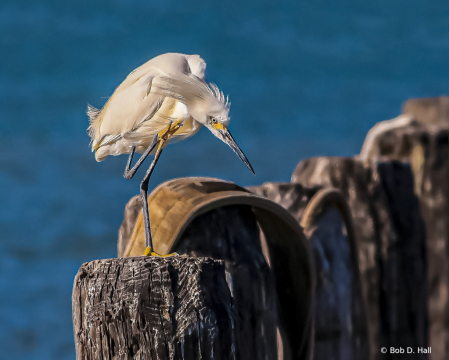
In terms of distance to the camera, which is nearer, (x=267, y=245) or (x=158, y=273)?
(x=158, y=273)

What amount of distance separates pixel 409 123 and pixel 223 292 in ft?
10.7

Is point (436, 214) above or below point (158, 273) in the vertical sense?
above

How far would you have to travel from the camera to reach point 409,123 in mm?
4461

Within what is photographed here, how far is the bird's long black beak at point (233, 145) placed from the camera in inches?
88.6

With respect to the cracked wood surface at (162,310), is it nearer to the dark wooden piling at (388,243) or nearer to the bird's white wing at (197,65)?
the bird's white wing at (197,65)

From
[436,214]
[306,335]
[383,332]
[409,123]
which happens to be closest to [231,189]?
[306,335]

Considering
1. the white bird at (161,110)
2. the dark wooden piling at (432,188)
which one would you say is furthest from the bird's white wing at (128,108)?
the dark wooden piling at (432,188)

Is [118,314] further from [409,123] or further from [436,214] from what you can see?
[409,123]

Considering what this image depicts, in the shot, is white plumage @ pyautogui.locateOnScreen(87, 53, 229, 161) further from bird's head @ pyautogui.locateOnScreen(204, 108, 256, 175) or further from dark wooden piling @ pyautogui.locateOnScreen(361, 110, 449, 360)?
dark wooden piling @ pyautogui.locateOnScreen(361, 110, 449, 360)

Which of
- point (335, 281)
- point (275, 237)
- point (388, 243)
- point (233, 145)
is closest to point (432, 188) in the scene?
point (388, 243)

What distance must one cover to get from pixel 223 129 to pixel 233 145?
0.08 meters

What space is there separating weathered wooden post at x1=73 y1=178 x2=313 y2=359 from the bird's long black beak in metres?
0.33

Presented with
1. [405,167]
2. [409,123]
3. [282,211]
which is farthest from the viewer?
[409,123]

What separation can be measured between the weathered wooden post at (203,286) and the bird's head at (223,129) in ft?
1.08
